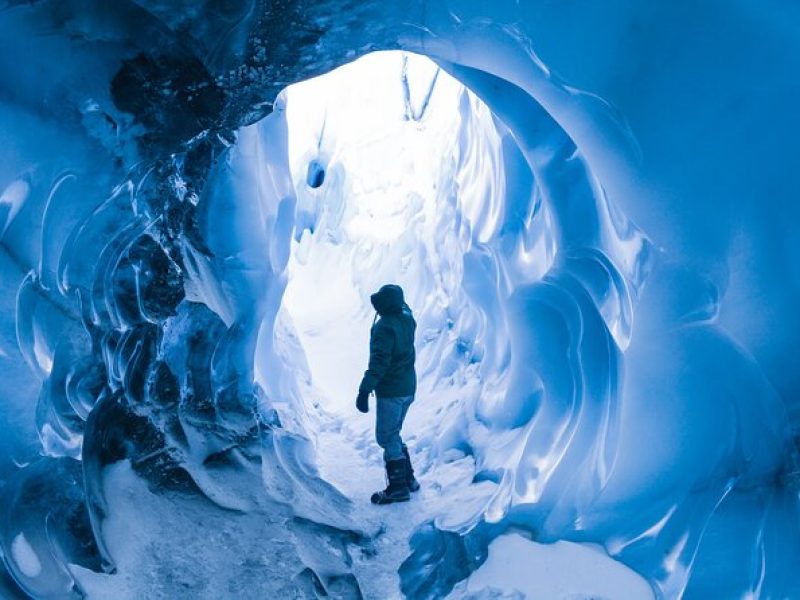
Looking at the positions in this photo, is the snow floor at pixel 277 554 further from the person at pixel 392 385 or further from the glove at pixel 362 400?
the glove at pixel 362 400

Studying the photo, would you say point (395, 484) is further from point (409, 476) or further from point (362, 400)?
point (362, 400)

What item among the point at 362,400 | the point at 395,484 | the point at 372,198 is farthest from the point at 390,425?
the point at 372,198

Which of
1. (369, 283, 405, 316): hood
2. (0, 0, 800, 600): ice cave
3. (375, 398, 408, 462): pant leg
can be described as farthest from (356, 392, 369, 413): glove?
(0, 0, 800, 600): ice cave

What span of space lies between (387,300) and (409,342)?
30 cm

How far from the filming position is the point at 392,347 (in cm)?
441

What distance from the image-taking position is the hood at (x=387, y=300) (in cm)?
448

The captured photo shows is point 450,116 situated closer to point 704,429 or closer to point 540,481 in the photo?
point 540,481

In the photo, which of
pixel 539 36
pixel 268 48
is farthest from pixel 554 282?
pixel 268 48

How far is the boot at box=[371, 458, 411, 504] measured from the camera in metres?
4.49

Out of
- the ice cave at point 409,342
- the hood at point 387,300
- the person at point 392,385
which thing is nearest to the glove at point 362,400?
the person at point 392,385

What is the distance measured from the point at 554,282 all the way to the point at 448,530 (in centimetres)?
145

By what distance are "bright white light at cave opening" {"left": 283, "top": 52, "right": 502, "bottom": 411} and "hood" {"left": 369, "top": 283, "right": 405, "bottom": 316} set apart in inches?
81.0

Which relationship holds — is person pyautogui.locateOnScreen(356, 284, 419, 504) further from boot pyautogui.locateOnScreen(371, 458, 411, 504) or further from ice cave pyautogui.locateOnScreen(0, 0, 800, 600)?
ice cave pyautogui.locateOnScreen(0, 0, 800, 600)

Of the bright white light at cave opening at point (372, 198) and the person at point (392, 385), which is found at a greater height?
the bright white light at cave opening at point (372, 198)
